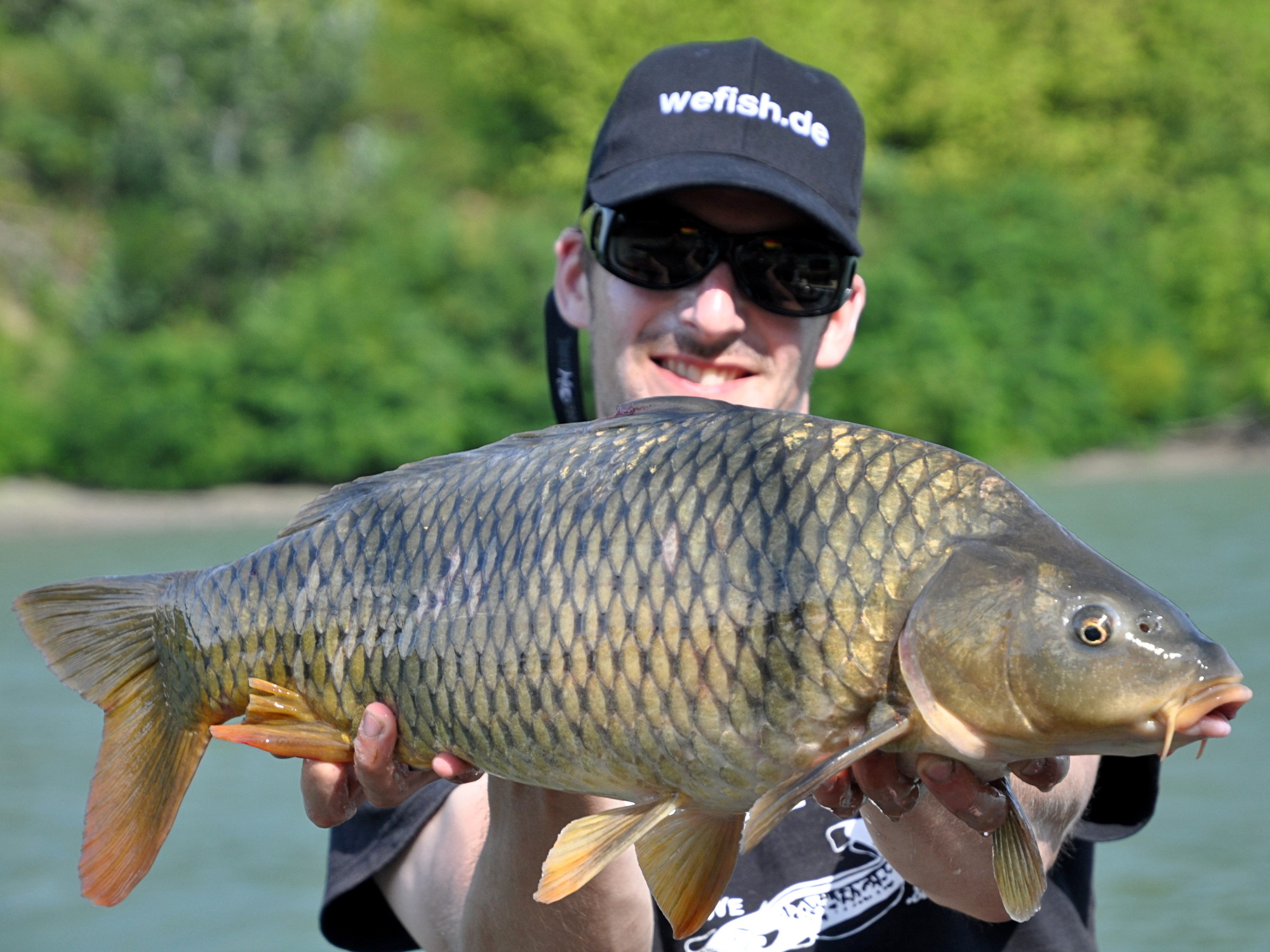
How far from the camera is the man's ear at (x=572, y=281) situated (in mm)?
2490

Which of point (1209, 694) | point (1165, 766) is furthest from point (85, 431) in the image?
point (1209, 694)

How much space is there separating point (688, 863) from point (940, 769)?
0.25 metres

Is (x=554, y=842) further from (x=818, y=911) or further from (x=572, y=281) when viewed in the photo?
(x=572, y=281)

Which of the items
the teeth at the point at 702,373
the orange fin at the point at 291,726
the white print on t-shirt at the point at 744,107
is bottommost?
the orange fin at the point at 291,726

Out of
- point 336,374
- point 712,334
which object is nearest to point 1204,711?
point 712,334

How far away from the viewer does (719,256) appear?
214cm

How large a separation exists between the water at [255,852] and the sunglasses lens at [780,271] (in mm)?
4065

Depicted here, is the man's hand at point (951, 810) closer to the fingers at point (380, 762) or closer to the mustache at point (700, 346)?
the fingers at point (380, 762)

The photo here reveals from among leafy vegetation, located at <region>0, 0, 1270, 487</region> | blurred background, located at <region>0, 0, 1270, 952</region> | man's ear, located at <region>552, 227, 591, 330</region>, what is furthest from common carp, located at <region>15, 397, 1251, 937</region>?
leafy vegetation, located at <region>0, 0, 1270, 487</region>

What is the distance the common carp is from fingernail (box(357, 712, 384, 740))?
0.03 metres

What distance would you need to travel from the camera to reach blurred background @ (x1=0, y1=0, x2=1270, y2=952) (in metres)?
19.5

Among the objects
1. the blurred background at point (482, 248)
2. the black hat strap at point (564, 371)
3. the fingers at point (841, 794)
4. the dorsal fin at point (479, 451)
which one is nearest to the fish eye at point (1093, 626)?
the fingers at point (841, 794)

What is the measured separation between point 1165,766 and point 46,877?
5.19 metres

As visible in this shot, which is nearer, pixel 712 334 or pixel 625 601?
pixel 625 601
